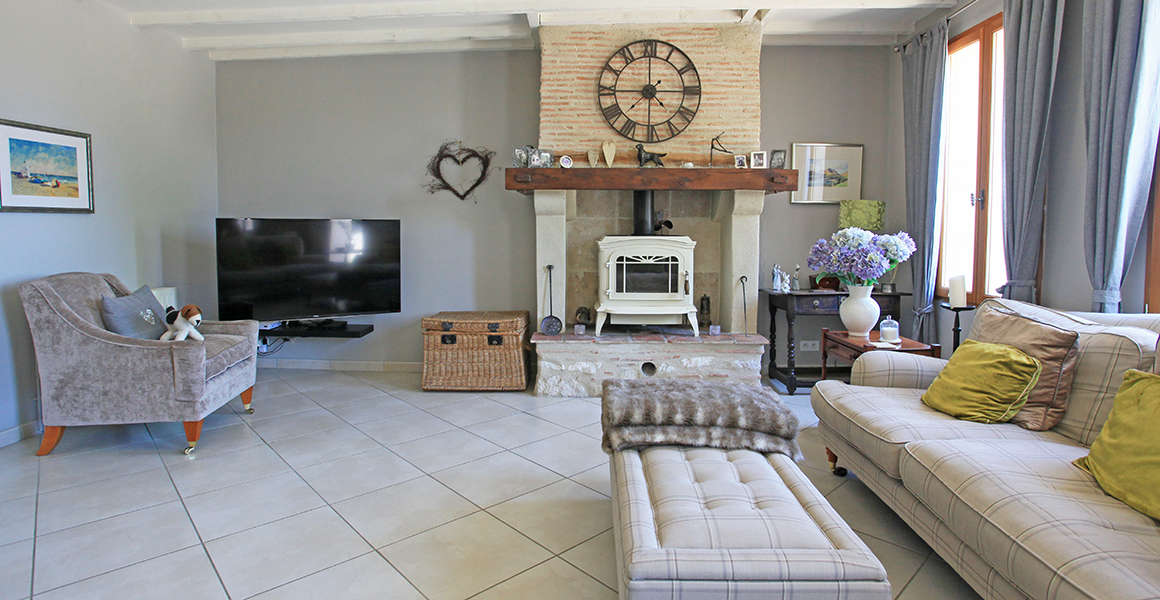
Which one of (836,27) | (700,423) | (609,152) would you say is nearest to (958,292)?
(700,423)

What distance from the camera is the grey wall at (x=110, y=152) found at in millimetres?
3324

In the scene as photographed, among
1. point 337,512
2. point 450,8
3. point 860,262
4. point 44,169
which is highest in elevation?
point 450,8

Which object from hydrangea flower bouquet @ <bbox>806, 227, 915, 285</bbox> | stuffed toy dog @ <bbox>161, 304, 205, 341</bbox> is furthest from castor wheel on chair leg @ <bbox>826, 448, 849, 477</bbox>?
stuffed toy dog @ <bbox>161, 304, 205, 341</bbox>

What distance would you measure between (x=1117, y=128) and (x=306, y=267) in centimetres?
466

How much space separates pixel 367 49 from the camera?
4750 millimetres

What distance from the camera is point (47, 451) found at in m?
3.12

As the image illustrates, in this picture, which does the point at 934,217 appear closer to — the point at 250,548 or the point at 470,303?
the point at 470,303

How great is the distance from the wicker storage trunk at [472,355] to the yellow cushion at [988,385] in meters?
2.66

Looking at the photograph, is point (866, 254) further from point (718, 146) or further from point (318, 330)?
point (318, 330)

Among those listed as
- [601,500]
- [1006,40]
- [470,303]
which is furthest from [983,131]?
[470,303]

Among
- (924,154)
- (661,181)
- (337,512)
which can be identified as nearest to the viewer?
(337,512)

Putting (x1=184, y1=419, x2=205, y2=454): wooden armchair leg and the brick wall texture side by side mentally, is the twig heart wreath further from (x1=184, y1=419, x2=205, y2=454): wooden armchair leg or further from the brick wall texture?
(x1=184, y1=419, x2=205, y2=454): wooden armchair leg

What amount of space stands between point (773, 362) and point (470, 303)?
2.38 metres

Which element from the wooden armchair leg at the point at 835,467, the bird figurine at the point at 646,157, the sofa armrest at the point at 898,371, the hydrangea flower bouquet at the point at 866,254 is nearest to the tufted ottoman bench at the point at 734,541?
the wooden armchair leg at the point at 835,467
